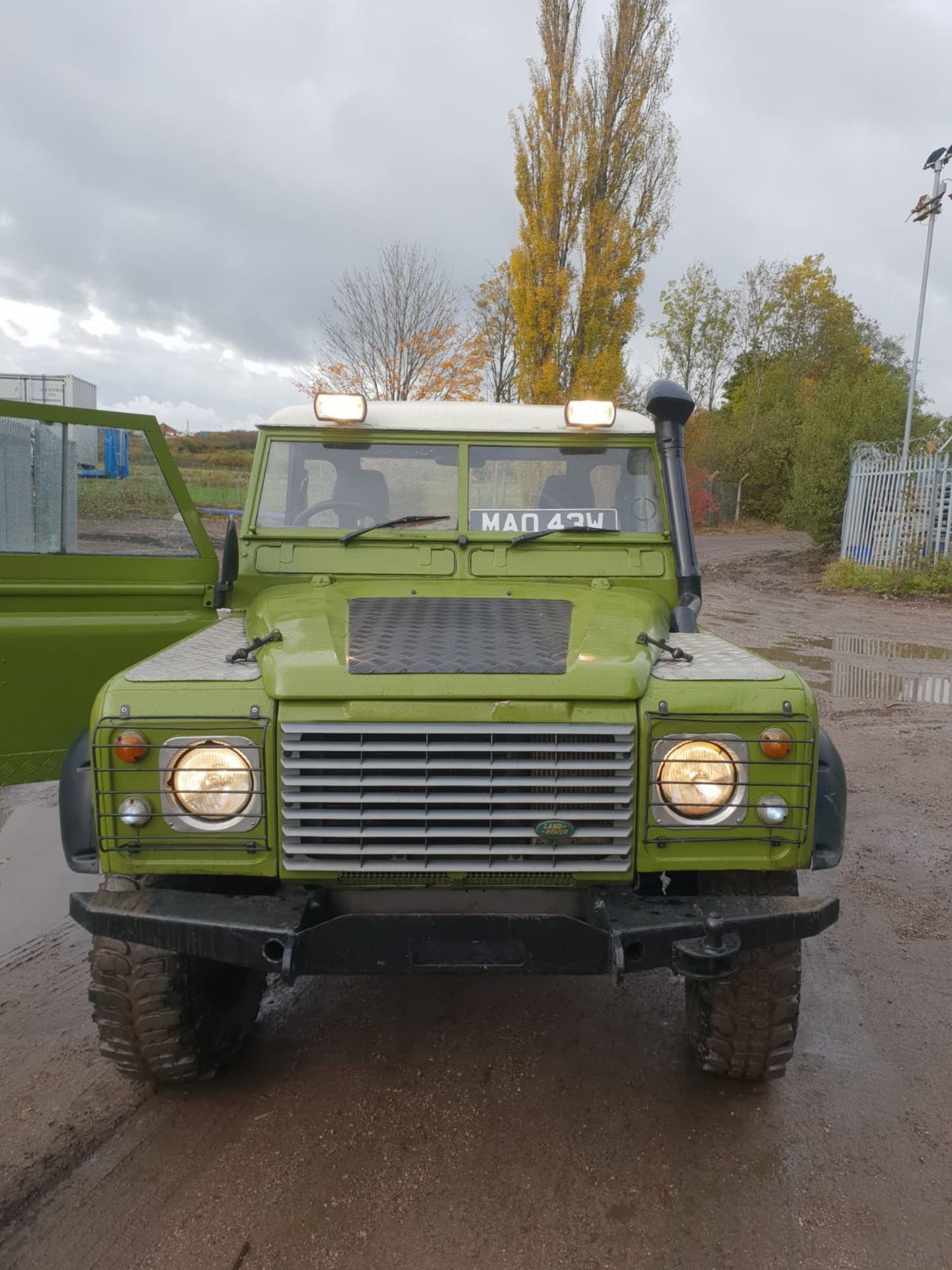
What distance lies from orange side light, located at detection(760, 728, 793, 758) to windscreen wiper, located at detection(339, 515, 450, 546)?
1753mm

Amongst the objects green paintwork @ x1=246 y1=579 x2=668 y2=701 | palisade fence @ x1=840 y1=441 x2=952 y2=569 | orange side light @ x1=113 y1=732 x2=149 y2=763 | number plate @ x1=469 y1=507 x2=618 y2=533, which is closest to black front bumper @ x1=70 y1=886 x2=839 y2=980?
orange side light @ x1=113 y1=732 x2=149 y2=763

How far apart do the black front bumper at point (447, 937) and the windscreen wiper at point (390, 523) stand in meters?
1.68

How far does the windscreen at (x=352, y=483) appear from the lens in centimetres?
386

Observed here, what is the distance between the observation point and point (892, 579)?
54.7 feet

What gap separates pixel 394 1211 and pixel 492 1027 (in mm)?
943

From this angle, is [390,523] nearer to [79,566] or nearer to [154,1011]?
[79,566]

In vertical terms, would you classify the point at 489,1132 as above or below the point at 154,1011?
below

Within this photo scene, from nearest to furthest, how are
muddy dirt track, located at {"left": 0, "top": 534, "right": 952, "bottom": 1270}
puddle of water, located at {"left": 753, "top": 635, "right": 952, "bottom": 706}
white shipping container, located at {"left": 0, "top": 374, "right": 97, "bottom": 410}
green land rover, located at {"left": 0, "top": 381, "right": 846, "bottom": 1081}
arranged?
muddy dirt track, located at {"left": 0, "top": 534, "right": 952, "bottom": 1270} → green land rover, located at {"left": 0, "top": 381, "right": 846, "bottom": 1081} → puddle of water, located at {"left": 753, "top": 635, "right": 952, "bottom": 706} → white shipping container, located at {"left": 0, "top": 374, "right": 97, "bottom": 410}

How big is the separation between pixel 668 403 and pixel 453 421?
0.91m

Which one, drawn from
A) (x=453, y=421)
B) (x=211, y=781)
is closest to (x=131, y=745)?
(x=211, y=781)

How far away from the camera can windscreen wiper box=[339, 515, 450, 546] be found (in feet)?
12.3

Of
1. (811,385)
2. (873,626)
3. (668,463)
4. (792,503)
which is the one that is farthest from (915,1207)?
(811,385)

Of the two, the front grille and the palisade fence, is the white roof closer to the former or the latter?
the front grille

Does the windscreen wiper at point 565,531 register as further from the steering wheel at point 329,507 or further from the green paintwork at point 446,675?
the steering wheel at point 329,507
